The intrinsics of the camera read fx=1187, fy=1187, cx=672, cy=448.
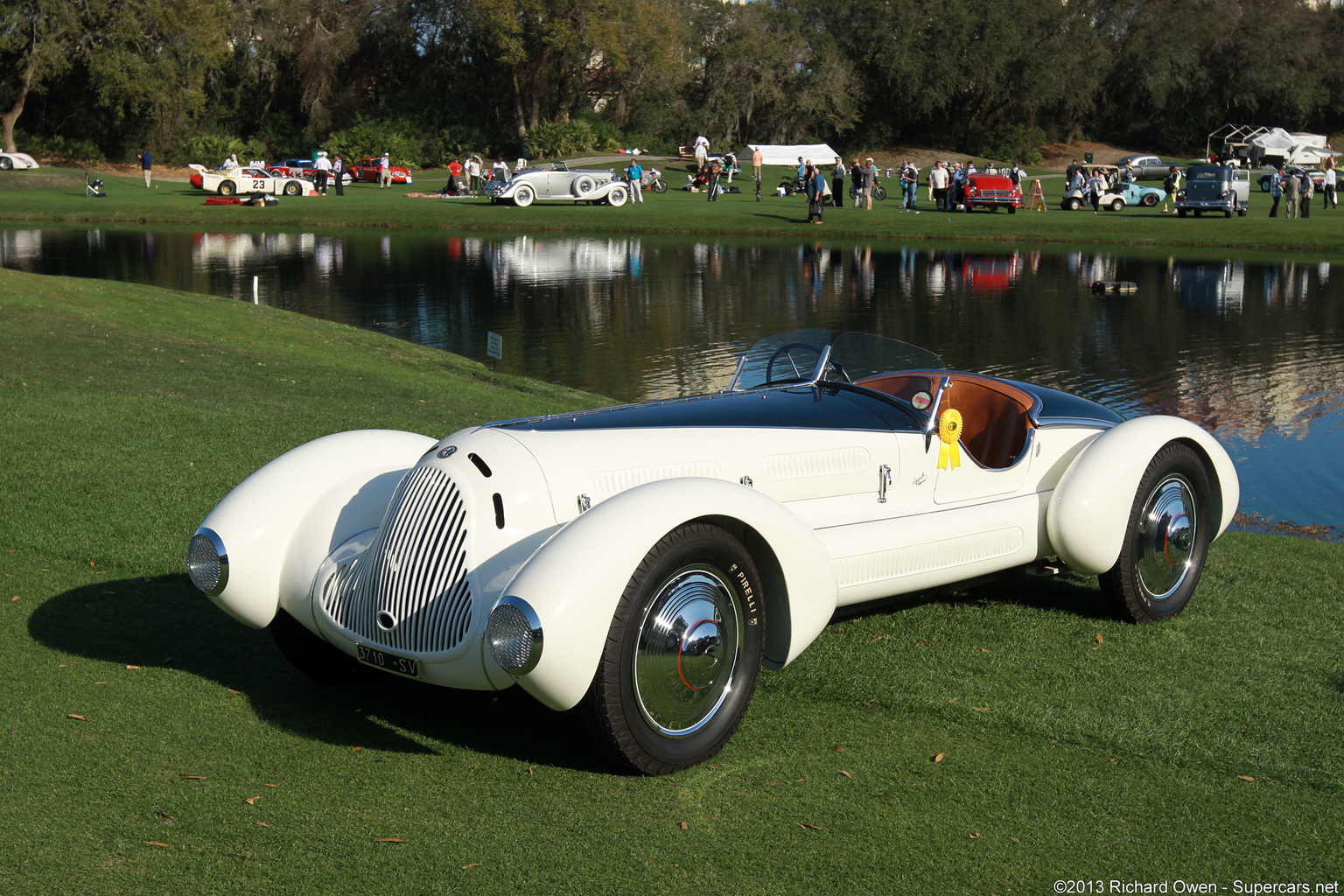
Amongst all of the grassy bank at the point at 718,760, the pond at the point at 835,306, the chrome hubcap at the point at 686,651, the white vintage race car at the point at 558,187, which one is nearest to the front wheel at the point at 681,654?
the chrome hubcap at the point at 686,651

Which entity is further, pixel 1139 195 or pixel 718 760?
pixel 1139 195

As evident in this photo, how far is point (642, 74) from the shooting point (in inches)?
2844

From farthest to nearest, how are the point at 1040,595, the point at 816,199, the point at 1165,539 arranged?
the point at 816,199 → the point at 1040,595 → the point at 1165,539

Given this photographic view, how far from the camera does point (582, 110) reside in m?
74.4

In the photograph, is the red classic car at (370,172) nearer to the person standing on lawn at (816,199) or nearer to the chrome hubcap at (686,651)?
the person standing on lawn at (816,199)

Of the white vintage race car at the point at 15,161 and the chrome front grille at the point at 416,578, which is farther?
the white vintage race car at the point at 15,161

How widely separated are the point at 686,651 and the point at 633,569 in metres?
0.39

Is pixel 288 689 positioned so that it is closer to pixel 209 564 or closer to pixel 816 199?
pixel 209 564

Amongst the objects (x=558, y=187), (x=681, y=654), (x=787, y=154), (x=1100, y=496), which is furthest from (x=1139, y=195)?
(x=681, y=654)

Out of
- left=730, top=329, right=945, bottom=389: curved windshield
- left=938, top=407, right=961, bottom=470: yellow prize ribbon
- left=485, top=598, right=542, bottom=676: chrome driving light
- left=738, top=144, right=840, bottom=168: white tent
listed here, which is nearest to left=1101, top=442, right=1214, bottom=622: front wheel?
left=938, top=407, right=961, bottom=470: yellow prize ribbon

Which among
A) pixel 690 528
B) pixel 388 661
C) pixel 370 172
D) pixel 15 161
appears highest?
pixel 15 161

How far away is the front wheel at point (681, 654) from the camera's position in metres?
→ 3.93

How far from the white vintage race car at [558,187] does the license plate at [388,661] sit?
42.3 metres

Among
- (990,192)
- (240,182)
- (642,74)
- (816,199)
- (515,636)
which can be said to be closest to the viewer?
(515,636)
